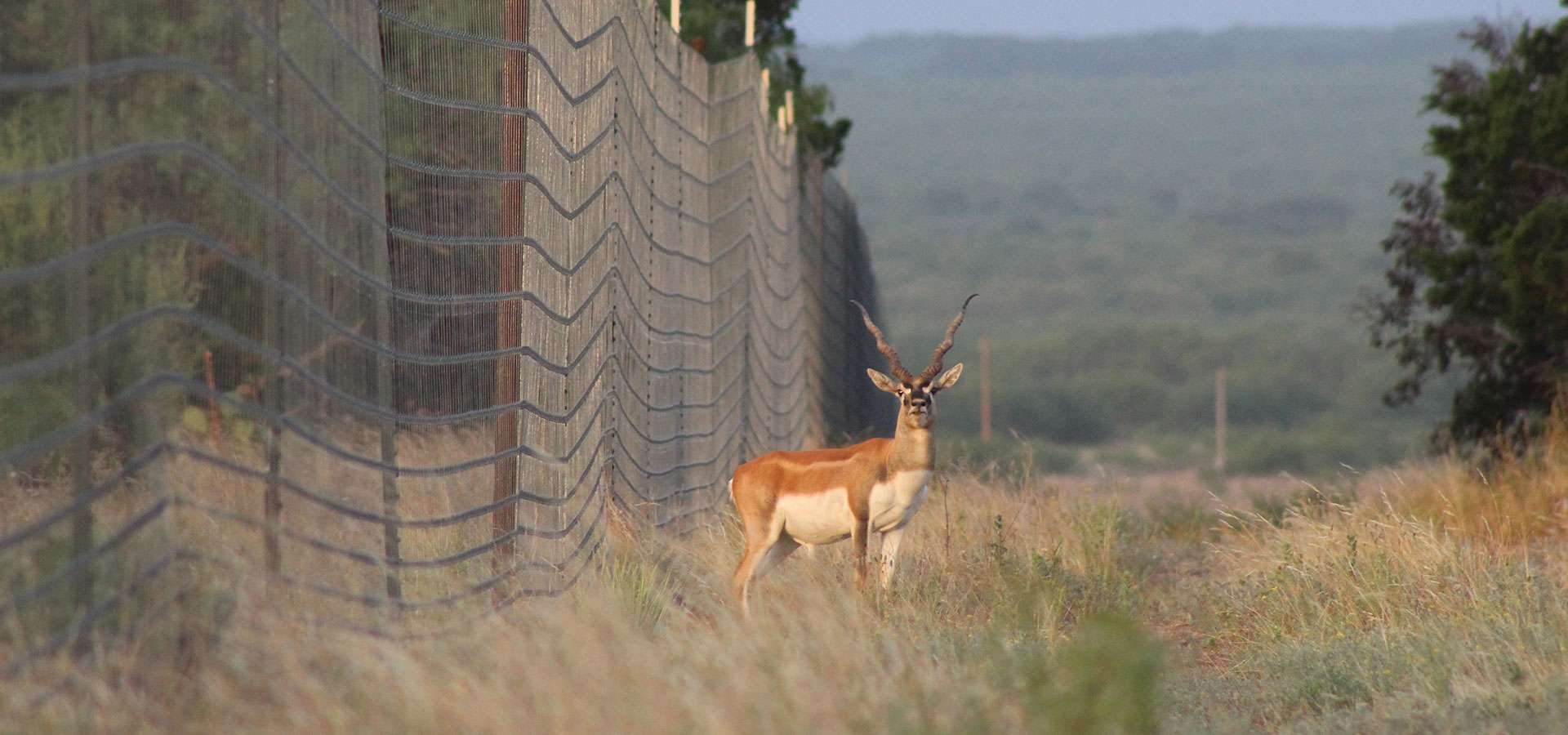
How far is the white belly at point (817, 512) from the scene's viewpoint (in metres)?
9.55

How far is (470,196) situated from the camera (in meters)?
7.74

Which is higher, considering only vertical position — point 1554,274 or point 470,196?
point 470,196

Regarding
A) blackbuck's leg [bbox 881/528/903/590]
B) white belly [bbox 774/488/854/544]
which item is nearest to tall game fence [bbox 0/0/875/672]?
white belly [bbox 774/488/854/544]

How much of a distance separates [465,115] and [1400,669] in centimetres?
427

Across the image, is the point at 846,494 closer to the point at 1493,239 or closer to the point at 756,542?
the point at 756,542

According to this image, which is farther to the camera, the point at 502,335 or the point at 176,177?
the point at 502,335

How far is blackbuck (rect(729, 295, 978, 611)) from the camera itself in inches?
375

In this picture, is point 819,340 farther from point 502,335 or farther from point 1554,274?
point 502,335

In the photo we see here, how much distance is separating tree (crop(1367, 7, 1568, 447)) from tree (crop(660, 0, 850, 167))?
26.6 ft

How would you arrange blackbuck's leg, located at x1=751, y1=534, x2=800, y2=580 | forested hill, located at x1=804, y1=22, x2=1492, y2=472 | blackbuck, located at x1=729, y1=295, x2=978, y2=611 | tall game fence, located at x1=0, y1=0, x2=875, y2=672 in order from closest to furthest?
1. tall game fence, located at x1=0, y1=0, x2=875, y2=672
2. blackbuck, located at x1=729, y1=295, x2=978, y2=611
3. blackbuck's leg, located at x1=751, y1=534, x2=800, y2=580
4. forested hill, located at x1=804, y1=22, x2=1492, y2=472

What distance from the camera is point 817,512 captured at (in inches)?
377

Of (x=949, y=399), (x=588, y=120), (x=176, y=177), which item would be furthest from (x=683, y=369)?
(x=949, y=399)

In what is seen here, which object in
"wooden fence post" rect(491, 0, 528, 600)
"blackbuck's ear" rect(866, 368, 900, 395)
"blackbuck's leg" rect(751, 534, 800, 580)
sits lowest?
"blackbuck's leg" rect(751, 534, 800, 580)

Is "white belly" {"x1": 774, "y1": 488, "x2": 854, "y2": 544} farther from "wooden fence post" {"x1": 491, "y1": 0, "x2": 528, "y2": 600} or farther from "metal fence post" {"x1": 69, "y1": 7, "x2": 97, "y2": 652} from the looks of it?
"metal fence post" {"x1": 69, "y1": 7, "x2": 97, "y2": 652}
